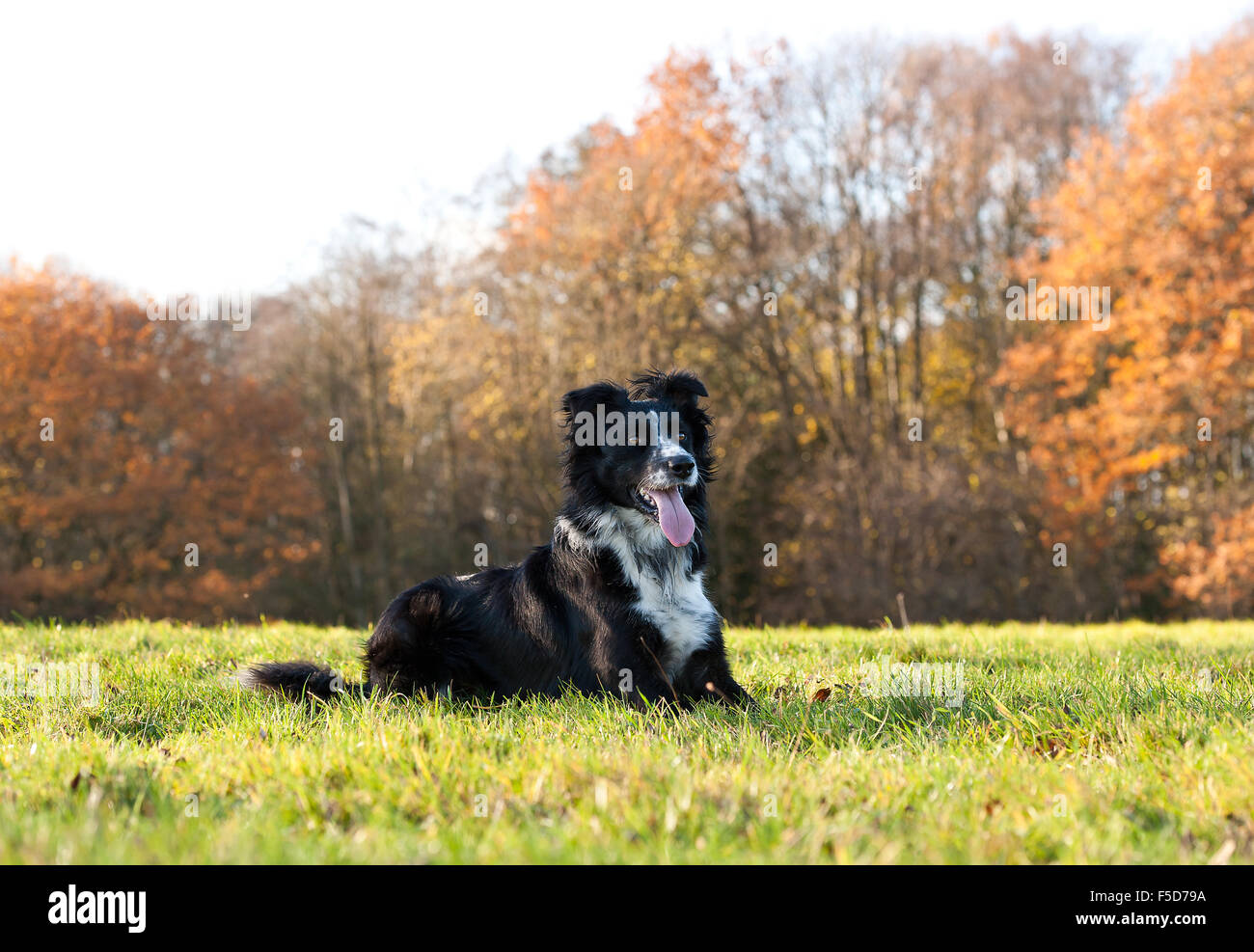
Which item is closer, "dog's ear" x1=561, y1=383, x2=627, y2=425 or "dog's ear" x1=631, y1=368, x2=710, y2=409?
"dog's ear" x1=561, y1=383, x2=627, y2=425

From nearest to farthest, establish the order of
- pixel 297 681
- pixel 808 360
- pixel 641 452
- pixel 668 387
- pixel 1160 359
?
pixel 641 452 < pixel 297 681 < pixel 668 387 < pixel 1160 359 < pixel 808 360

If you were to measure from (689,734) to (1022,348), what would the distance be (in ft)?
69.1

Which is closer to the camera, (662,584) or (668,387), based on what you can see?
(662,584)

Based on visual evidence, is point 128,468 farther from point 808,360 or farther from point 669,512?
point 669,512

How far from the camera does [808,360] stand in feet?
83.8

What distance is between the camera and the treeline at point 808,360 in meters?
21.1

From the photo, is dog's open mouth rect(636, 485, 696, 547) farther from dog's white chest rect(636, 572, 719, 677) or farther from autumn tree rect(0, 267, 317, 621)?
autumn tree rect(0, 267, 317, 621)

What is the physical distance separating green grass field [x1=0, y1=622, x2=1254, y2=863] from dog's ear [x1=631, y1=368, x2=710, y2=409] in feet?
5.91

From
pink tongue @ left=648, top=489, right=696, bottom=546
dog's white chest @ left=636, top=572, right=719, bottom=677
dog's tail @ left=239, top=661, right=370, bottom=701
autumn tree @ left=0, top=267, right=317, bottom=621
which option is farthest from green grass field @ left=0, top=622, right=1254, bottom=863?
autumn tree @ left=0, top=267, right=317, bottom=621

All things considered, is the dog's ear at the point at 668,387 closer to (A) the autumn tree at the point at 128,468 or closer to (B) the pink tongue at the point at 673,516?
(B) the pink tongue at the point at 673,516

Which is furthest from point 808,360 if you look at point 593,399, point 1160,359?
point 593,399

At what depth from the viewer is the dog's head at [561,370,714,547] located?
16.6ft

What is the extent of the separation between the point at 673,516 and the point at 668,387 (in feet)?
2.98

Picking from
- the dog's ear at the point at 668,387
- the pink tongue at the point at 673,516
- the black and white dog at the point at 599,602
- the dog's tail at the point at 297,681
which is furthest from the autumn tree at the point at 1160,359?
the dog's tail at the point at 297,681
